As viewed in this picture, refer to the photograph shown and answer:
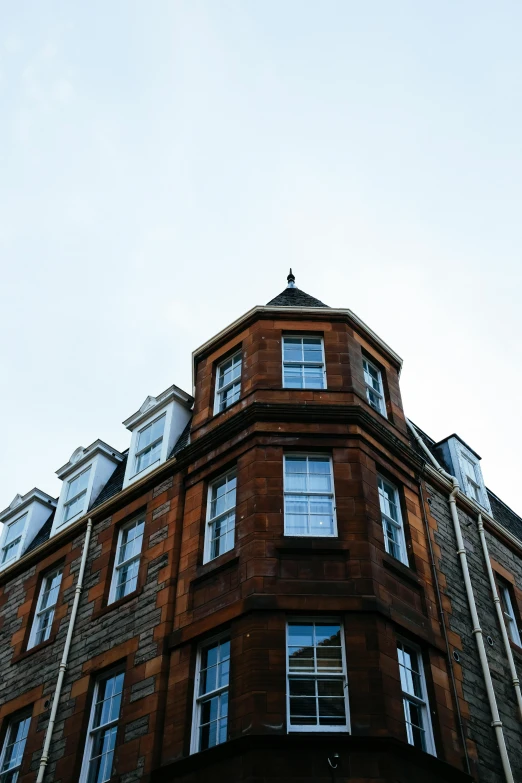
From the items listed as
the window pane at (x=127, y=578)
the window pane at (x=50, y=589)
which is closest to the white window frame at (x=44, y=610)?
the window pane at (x=50, y=589)

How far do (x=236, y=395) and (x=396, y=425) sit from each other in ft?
12.3

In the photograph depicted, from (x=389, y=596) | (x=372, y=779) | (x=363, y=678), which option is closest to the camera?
(x=372, y=779)

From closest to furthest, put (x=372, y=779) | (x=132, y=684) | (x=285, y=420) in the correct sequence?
(x=372, y=779) < (x=132, y=684) < (x=285, y=420)

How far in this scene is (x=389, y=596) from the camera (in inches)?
625

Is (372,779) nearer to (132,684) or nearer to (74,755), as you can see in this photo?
(132,684)

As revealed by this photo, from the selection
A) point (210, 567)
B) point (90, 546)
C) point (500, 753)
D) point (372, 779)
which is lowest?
point (372, 779)

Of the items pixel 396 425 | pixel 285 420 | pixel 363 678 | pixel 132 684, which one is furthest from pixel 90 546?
pixel 363 678

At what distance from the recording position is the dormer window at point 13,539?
1033 inches

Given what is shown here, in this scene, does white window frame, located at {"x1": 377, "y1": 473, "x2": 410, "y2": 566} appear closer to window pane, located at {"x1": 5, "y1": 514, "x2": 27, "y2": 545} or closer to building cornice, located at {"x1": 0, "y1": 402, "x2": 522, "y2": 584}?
building cornice, located at {"x1": 0, "y1": 402, "x2": 522, "y2": 584}

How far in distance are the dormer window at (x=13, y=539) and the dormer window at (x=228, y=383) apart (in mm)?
9176

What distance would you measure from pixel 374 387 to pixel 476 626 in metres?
6.01

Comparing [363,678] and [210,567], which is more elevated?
[210,567]

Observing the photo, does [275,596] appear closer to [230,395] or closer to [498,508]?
[230,395]

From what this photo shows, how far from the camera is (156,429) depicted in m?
22.6
